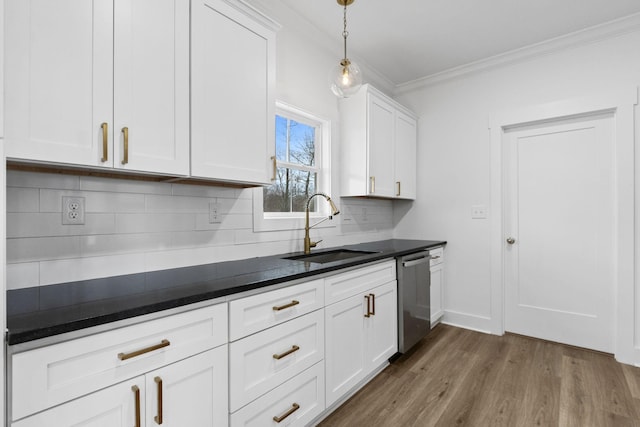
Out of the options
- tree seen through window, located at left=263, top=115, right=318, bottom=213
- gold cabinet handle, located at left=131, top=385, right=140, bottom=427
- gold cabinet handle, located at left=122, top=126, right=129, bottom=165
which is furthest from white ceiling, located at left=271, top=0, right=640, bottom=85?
gold cabinet handle, located at left=131, top=385, right=140, bottom=427

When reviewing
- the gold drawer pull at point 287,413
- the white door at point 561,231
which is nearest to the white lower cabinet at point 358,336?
the gold drawer pull at point 287,413

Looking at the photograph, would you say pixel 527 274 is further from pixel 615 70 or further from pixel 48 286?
pixel 48 286

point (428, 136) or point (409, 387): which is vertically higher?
point (428, 136)

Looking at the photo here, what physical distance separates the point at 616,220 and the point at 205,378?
330 centimetres

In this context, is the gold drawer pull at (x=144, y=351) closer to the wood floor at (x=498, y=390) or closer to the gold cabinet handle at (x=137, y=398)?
the gold cabinet handle at (x=137, y=398)

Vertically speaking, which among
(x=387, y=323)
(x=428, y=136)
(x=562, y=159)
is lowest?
(x=387, y=323)

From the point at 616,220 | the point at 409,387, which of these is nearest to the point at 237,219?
the point at 409,387

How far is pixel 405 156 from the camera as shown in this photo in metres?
3.51

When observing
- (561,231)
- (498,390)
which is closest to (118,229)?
(498,390)

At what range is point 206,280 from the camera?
1498mm

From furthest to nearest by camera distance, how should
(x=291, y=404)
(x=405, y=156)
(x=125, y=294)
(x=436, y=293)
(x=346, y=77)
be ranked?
(x=405, y=156), (x=436, y=293), (x=346, y=77), (x=291, y=404), (x=125, y=294)

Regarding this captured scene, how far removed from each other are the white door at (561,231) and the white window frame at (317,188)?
1832 mm

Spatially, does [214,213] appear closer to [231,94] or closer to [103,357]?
[231,94]

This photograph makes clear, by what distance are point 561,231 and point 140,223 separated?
343 centimetres
